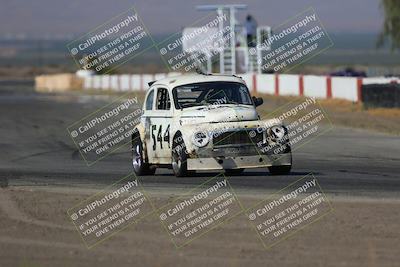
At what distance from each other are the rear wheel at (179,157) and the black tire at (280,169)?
1.26 metres

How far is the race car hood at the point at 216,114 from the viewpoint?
53.7 ft

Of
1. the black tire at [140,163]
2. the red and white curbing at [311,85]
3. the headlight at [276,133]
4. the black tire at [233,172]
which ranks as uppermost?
the headlight at [276,133]

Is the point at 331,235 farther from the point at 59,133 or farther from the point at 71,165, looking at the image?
the point at 59,133

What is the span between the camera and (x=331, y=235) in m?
10.5

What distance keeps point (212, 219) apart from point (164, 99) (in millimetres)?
6039

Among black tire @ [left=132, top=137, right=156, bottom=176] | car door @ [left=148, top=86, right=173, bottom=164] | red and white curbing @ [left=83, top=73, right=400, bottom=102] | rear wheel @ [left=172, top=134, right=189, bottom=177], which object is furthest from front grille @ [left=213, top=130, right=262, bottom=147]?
red and white curbing @ [left=83, top=73, right=400, bottom=102]

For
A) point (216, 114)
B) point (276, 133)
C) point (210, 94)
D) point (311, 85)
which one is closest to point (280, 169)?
point (276, 133)

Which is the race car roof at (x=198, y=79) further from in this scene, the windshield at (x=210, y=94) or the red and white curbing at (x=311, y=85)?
the red and white curbing at (x=311, y=85)

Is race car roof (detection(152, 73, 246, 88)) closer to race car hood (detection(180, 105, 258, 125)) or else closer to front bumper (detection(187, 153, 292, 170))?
race car hood (detection(180, 105, 258, 125))

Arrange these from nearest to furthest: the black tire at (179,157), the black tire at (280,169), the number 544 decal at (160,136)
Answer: the black tire at (179,157)
the black tire at (280,169)
the number 544 decal at (160,136)

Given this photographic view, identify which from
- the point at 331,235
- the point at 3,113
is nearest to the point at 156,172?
the point at 331,235

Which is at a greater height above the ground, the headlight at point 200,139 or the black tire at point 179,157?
the headlight at point 200,139

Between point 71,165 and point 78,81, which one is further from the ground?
point 71,165
